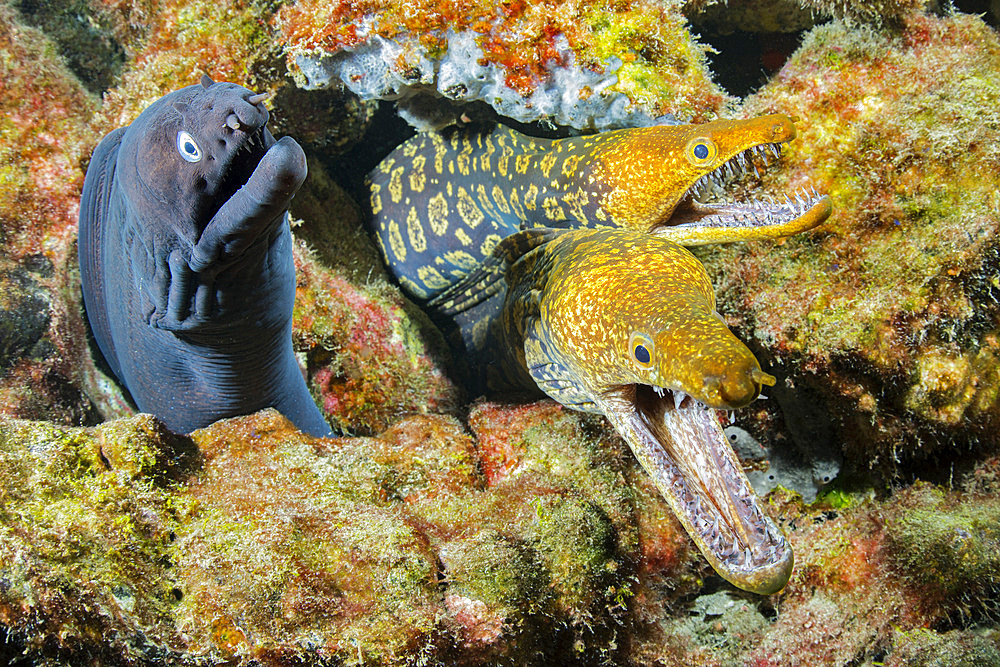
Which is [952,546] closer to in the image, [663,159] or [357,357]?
[663,159]

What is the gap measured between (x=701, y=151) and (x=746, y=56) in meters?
1.86

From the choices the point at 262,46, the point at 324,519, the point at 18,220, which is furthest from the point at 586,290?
the point at 18,220

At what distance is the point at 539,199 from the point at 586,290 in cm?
93

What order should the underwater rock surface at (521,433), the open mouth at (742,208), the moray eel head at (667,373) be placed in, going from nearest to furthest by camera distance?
1. the underwater rock surface at (521,433)
2. the moray eel head at (667,373)
3. the open mouth at (742,208)

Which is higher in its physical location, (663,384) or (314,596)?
(314,596)

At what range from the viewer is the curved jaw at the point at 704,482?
1908mm

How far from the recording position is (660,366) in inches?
74.0

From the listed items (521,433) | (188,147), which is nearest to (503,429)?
(521,433)

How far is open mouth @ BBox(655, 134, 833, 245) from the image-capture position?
7.21 ft

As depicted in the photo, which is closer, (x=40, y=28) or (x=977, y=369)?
(x=977, y=369)

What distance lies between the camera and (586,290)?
92.6 inches

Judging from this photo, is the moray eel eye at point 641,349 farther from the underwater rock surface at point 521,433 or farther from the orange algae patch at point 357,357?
the orange algae patch at point 357,357

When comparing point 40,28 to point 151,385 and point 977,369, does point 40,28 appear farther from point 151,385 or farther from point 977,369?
point 977,369

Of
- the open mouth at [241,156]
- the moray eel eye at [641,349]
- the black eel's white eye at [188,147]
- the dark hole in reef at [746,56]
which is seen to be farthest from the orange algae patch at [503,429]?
the dark hole in reef at [746,56]
